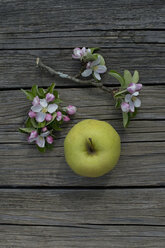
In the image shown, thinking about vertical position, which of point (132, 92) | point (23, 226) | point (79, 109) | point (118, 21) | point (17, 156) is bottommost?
point (23, 226)

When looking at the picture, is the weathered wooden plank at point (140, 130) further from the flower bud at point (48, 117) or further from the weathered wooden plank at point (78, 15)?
the weathered wooden plank at point (78, 15)

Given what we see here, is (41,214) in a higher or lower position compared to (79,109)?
lower

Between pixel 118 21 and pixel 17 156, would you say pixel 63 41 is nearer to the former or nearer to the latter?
pixel 118 21

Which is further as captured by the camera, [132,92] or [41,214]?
[41,214]

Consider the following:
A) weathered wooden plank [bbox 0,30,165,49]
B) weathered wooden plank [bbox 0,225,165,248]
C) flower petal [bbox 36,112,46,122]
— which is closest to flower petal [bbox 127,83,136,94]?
weathered wooden plank [bbox 0,30,165,49]

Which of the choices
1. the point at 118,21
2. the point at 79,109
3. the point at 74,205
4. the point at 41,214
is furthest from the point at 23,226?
the point at 118,21

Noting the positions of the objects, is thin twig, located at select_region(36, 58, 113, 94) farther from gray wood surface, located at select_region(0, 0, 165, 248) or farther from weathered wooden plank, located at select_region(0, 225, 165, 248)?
weathered wooden plank, located at select_region(0, 225, 165, 248)

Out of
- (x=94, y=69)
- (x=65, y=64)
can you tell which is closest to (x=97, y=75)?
(x=94, y=69)
